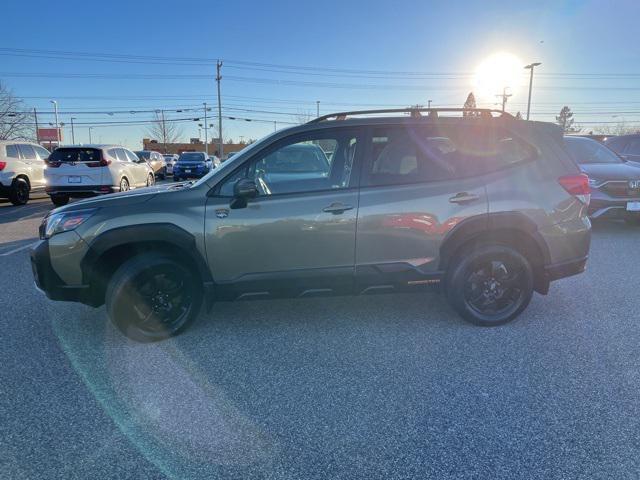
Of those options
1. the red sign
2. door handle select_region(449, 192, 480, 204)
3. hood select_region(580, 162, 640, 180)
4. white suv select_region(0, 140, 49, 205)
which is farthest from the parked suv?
the red sign

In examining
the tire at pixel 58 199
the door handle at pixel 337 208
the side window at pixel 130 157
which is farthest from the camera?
the side window at pixel 130 157

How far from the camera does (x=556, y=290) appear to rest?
15.3ft

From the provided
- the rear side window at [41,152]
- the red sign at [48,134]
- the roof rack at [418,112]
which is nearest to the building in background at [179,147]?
the red sign at [48,134]

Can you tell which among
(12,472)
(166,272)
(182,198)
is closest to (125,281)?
(166,272)

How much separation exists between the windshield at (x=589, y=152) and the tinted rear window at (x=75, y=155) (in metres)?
11.2

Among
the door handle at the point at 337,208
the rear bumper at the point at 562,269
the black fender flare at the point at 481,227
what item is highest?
the door handle at the point at 337,208

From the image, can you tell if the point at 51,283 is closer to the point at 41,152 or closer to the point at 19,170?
the point at 19,170

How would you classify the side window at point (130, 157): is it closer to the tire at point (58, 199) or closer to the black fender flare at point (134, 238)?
the tire at point (58, 199)

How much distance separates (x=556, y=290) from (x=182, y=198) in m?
4.07

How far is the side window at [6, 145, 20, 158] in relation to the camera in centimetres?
1194

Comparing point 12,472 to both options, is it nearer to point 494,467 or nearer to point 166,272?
point 166,272

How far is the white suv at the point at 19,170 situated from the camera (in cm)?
1159

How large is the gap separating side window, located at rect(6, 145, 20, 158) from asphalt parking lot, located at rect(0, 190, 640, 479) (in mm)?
10048

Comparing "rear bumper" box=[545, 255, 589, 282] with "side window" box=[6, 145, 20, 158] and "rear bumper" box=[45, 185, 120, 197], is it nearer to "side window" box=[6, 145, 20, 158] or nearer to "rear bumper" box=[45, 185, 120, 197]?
"rear bumper" box=[45, 185, 120, 197]
